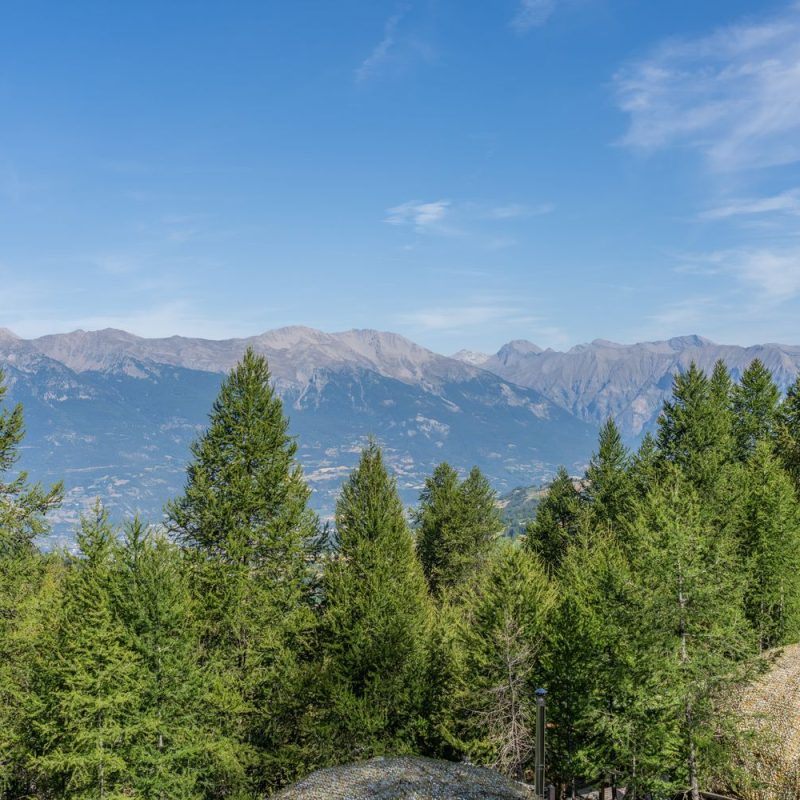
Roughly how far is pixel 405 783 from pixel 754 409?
62018 mm

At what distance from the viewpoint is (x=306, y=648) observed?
32.2 m

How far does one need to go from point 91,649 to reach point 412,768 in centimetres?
1442

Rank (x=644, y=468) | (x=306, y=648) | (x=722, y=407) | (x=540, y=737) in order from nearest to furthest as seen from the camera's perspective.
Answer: (x=540, y=737), (x=306, y=648), (x=644, y=468), (x=722, y=407)

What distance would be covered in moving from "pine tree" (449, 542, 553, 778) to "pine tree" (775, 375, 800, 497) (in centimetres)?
Answer: 4074

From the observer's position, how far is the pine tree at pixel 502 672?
29.3 m

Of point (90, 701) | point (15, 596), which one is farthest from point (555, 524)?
point (90, 701)

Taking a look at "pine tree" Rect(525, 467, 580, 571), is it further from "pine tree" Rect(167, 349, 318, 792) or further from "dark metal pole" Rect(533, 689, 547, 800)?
"dark metal pole" Rect(533, 689, 547, 800)

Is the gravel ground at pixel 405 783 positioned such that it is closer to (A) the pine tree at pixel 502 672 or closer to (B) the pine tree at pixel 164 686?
(A) the pine tree at pixel 502 672

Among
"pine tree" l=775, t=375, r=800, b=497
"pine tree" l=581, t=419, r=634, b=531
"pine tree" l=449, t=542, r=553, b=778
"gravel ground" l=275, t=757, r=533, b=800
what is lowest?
"gravel ground" l=275, t=757, r=533, b=800

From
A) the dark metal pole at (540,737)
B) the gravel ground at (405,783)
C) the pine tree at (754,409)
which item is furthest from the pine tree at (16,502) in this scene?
the pine tree at (754,409)

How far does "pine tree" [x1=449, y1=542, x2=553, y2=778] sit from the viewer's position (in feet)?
96.3

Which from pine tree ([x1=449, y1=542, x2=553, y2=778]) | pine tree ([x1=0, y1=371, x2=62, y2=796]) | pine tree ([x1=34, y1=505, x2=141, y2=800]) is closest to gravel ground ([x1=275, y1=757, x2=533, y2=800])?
pine tree ([x1=449, y1=542, x2=553, y2=778])

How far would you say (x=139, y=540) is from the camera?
91.0ft

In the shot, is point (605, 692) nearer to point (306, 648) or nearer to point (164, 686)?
point (306, 648)
